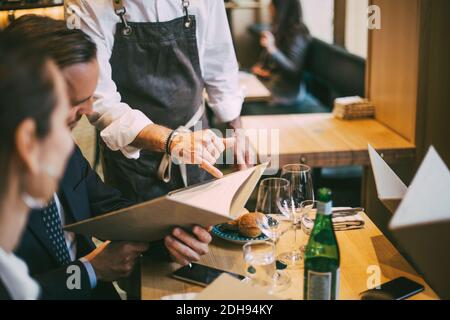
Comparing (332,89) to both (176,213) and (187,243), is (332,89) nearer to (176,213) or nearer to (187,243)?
(187,243)

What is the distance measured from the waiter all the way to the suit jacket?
211mm

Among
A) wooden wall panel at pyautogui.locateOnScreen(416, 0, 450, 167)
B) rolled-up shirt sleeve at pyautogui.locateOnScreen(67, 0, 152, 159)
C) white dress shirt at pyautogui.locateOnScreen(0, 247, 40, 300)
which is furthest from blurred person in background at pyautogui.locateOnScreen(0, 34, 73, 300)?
wooden wall panel at pyautogui.locateOnScreen(416, 0, 450, 167)

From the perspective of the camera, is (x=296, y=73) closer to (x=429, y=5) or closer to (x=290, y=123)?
(x=290, y=123)

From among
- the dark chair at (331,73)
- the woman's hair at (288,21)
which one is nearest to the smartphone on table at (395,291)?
the dark chair at (331,73)

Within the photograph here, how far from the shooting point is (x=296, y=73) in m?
4.93

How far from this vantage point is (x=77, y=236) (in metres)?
1.83

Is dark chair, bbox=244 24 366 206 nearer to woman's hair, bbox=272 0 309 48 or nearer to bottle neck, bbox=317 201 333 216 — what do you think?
woman's hair, bbox=272 0 309 48

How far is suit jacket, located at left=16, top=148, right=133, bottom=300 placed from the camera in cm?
152

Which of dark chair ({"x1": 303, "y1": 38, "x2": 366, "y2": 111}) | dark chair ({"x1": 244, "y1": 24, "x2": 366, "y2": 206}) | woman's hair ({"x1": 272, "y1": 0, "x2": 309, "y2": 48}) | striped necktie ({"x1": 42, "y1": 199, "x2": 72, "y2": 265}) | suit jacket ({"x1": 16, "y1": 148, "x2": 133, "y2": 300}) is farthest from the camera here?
woman's hair ({"x1": 272, "y1": 0, "x2": 309, "y2": 48})

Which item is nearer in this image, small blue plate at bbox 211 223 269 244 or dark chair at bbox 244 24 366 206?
small blue plate at bbox 211 223 269 244

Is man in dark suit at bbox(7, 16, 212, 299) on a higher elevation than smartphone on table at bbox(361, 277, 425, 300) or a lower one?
higher

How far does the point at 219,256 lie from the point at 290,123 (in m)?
1.67
